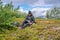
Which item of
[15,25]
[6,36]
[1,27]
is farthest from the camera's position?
[15,25]

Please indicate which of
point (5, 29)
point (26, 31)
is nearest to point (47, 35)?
point (26, 31)

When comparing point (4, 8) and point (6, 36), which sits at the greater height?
point (4, 8)

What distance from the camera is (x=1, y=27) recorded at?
667 inches

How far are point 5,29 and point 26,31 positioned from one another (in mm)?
2237

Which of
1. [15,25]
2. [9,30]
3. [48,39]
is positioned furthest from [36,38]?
[15,25]

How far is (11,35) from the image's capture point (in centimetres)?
1569

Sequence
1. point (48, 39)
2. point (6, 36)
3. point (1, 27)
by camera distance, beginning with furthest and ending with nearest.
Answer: point (1, 27)
point (6, 36)
point (48, 39)

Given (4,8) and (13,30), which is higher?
(4,8)

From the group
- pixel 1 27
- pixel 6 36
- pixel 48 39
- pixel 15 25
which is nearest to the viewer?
pixel 48 39

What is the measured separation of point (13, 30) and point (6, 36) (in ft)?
5.59

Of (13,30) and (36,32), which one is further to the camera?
(13,30)

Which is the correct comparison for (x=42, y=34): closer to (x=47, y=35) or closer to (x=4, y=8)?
(x=47, y=35)

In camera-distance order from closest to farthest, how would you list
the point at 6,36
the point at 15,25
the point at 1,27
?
the point at 6,36 → the point at 1,27 → the point at 15,25

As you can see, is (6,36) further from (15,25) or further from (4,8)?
(15,25)
